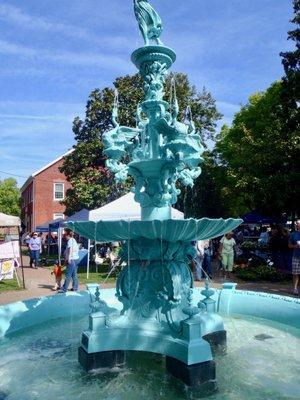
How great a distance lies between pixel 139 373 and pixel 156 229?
68.9 inches

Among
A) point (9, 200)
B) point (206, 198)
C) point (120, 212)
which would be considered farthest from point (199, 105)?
point (9, 200)

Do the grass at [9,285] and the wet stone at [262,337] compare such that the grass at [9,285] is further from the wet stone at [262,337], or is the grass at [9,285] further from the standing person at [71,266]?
the wet stone at [262,337]

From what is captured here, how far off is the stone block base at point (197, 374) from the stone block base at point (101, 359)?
0.83 m

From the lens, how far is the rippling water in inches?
176

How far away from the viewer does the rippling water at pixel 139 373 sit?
176 inches

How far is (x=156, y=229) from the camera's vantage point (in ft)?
16.8

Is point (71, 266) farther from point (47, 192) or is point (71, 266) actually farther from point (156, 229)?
point (47, 192)

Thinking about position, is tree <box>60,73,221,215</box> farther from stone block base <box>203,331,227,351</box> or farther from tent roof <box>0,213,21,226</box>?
stone block base <box>203,331,227,351</box>

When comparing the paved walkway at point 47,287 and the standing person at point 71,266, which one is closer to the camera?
the paved walkway at point 47,287

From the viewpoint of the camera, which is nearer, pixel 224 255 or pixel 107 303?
pixel 107 303

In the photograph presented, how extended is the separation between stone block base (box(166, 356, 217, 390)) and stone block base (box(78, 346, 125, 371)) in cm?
83

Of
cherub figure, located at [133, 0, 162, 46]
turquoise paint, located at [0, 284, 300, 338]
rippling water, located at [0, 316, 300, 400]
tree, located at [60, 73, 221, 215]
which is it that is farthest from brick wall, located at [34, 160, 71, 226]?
rippling water, located at [0, 316, 300, 400]

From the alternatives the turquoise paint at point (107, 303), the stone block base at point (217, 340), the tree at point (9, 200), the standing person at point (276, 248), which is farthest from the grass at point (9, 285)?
the tree at point (9, 200)

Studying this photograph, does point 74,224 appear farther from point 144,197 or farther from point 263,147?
point 263,147
